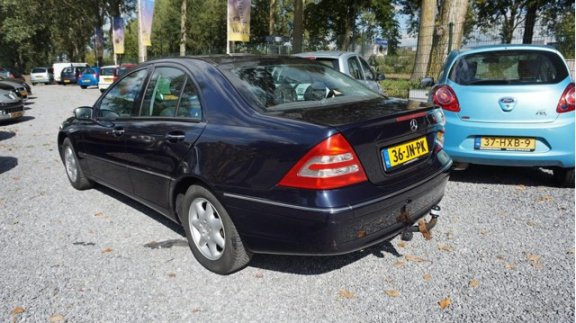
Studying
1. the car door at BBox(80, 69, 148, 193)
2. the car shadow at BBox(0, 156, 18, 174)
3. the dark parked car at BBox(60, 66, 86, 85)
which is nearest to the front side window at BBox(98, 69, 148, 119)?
the car door at BBox(80, 69, 148, 193)

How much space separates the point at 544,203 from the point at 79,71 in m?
35.4

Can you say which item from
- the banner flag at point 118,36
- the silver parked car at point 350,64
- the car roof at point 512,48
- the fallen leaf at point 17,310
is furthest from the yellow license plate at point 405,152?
the banner flag at point 118,36

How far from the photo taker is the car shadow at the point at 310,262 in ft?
10.5

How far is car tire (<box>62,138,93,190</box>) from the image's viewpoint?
509cm

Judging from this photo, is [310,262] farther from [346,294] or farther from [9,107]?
[9,107]

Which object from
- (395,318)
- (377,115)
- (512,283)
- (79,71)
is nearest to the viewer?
(395,318)

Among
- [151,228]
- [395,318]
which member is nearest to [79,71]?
[151,228]

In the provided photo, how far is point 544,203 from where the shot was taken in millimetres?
4469

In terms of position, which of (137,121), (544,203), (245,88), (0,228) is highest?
(245,88)

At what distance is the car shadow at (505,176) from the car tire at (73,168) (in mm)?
4524

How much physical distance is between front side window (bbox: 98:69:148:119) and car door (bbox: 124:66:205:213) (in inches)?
7.8

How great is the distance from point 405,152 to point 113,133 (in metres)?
2.64

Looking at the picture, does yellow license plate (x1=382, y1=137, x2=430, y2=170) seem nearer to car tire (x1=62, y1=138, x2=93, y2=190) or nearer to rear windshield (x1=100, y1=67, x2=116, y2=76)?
car tire (x1=62, y1=138, x2=93, y2=190)

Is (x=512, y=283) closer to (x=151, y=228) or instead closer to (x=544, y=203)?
(x=544, y=203)
